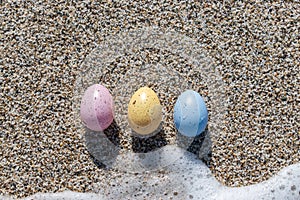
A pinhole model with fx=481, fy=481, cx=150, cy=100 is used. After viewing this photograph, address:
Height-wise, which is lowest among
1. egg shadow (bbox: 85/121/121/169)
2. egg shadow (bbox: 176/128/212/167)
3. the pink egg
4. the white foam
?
the white foam

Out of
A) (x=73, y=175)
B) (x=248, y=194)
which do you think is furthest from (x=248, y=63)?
(x=73, y=175)

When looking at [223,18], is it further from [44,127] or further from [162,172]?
[44,127]

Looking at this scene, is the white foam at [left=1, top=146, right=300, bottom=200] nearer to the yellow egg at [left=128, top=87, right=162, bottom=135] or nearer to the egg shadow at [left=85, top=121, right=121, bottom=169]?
the egg shadow at [left=85, top=121, right=121, bottom=169]

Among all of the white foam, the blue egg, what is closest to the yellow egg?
the blue egg

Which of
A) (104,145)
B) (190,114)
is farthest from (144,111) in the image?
(104,145)

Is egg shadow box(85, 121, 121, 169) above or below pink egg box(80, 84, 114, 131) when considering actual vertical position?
below

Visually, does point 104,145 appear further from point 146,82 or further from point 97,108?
point 146,82

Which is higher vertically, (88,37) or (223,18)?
(223,18)

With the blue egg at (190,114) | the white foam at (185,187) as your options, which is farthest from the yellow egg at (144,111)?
the white foam at (185,187)
